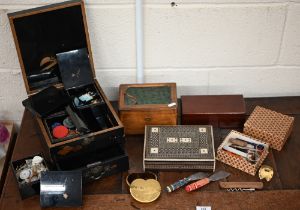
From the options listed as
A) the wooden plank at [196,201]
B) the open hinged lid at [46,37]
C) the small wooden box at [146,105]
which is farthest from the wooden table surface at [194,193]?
the open hinged lid at [46,37]

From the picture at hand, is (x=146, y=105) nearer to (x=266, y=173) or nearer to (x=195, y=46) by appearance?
(x=195, y=46)

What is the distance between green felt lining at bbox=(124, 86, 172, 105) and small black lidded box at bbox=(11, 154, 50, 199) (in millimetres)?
396

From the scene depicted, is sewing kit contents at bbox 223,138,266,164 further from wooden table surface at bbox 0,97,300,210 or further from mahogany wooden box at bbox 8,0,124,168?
mahogany wooden box at bbox 8,0,124,168

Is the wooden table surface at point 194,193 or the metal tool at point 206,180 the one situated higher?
the metal tool at point 206,180

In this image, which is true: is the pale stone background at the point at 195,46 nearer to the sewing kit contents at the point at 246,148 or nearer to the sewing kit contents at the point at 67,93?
the sewing kit contents at the point at 67,93

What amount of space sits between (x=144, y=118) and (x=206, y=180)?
34 cm

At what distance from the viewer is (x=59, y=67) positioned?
5.35 ft

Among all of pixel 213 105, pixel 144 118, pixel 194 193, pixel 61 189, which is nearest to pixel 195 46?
pixel 213 105

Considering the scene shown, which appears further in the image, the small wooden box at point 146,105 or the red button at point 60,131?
the small wooden box at point 146,105

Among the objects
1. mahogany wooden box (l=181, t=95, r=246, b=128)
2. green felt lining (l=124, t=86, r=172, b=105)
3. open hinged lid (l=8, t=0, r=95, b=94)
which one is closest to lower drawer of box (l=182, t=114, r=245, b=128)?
mahogany wooden box (l=181, t=95, r=246, b=128)

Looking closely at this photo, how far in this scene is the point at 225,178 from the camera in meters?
1.50

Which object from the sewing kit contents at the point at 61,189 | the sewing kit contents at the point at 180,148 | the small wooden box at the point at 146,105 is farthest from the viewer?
the small wooden box at the point at 146,105

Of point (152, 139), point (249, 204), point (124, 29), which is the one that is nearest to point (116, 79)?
point (124, 29)

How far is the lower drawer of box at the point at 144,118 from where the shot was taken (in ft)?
5.29
